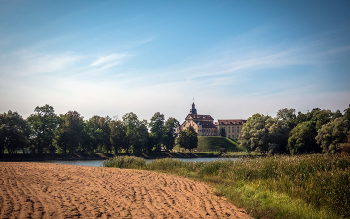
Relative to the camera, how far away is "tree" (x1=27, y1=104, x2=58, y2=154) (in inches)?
2322

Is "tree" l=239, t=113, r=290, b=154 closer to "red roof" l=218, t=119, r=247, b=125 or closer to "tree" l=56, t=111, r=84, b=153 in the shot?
"tree" l=56, t=111, r=84, b=153

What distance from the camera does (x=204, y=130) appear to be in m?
129

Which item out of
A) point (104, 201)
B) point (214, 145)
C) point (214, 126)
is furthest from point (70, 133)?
point (214, 126)

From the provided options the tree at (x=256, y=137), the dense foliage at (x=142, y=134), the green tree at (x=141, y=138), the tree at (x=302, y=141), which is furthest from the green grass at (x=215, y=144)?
the tree at (x=302, y=141)

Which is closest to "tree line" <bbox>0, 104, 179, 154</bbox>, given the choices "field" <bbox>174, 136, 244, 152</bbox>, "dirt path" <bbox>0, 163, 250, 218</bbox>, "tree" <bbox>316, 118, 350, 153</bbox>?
"field" <bbox>174, 136, 244, 152</bbox>

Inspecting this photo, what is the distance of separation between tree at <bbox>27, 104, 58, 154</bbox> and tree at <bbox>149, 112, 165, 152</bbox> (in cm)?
2673

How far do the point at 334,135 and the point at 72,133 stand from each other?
5230cm

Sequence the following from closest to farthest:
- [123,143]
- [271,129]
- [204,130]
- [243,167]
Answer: [243,167] < [271,129] < [123,143] < [204,130]

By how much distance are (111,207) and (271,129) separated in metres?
47.7

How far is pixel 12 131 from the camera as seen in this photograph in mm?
49625

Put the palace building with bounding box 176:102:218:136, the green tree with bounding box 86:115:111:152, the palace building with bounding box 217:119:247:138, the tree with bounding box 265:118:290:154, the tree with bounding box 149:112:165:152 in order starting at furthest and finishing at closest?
the palace building with bounding box 217:119:247:138
the palace building with bounding box 176:102:218:136
the tree with bounding box 149:112:165:152
the green tree with bounding box 86:115:111:152
the tree with bounding box 265:118:290:154

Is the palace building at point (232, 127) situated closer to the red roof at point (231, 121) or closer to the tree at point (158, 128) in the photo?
the red roof at point (231, 121)

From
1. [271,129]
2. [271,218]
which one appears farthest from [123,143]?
[271,218]

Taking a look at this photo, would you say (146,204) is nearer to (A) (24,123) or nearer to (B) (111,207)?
(B) (111,207)
